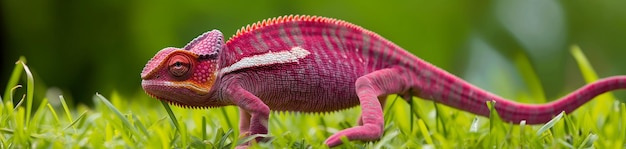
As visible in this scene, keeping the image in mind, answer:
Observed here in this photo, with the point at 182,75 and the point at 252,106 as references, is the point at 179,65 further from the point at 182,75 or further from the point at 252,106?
the point at 252,106

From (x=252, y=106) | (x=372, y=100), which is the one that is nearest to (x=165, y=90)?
(x=252, y=106)

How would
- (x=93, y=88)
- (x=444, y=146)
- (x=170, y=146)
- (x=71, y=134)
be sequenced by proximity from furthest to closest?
(x=93, y=88), (x=71, y=134), (x=170, y=146), (x=444, y=146)

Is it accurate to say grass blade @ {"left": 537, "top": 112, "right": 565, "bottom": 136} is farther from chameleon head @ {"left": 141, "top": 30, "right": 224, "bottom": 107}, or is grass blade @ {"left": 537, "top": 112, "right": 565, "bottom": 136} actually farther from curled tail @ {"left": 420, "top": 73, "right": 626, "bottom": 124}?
chameleon head @ {"left": 141, "top": 30, "right": 224, "bottom": 107}

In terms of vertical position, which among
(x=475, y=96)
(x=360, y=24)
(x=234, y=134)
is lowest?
(x=234, y=134)

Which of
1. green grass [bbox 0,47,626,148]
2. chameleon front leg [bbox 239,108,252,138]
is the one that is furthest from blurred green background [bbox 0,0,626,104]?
chameleon front leg [bbox 239,108,252,138]

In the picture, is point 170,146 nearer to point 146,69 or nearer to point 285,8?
point 146,69

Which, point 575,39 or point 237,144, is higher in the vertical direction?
point 575,39

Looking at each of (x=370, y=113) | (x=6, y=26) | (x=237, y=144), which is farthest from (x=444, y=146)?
(x=6, y=26)

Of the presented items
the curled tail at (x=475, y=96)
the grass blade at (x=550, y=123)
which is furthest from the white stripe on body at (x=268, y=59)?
the grass blade at (x=550, y=123)
